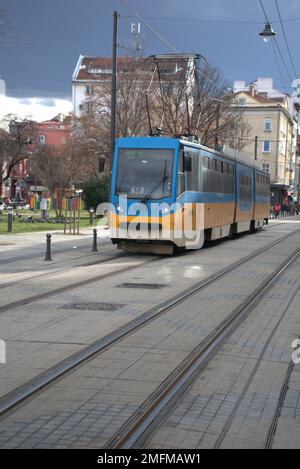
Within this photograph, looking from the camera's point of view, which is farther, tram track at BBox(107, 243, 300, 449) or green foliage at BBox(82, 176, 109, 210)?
green foliage at BBox(82, 176, 109, 210)

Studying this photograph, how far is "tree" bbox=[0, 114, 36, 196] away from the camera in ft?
194

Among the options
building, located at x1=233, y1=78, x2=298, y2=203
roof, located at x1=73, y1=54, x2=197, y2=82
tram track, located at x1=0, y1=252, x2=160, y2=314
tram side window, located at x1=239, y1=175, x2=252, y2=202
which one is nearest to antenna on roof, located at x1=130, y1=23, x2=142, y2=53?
roof, located at x1=73, y1=54, x2=197, y2=82

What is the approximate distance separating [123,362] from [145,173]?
1222 cm

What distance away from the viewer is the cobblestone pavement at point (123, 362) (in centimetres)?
516

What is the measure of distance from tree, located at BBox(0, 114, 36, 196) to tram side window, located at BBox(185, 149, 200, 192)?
38134 mm

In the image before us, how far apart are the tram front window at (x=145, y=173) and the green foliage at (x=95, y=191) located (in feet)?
85.5

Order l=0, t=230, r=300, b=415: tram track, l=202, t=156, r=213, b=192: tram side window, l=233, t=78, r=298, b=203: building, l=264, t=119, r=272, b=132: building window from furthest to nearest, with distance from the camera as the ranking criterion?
1. l=264, t=119, r=272, b=132: building window
2. l=233, t=78, r=298, b=203: building
3. l=202, t=156, r=213, b=192: tram side window
4. l=0, t=230, r=300, b=415: tram track

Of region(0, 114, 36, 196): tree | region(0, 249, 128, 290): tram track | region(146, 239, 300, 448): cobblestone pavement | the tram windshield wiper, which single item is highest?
region(0, 114, 36, 196): tree

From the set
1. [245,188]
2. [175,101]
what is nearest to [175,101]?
[175,101]

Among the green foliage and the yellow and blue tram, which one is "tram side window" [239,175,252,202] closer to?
the yellow and blue tram

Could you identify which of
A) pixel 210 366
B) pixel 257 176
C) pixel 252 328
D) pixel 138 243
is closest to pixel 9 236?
pixel 138 243

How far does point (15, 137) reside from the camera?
200 ft

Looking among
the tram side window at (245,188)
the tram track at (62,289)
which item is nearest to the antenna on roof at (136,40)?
the tram side window at (245,188)

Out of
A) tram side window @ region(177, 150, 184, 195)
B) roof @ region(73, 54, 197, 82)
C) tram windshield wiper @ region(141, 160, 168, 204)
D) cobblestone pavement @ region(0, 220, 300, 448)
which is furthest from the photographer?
roof @ region(73, 54, 197, 82)
